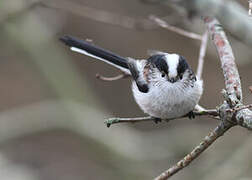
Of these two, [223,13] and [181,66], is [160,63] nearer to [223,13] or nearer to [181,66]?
[181,66]

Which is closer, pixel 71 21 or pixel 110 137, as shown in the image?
pixel 110 137

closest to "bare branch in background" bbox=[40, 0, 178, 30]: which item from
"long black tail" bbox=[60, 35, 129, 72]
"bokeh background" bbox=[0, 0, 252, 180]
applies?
"bokeh background" bbox=[0, 0, 252, 180]

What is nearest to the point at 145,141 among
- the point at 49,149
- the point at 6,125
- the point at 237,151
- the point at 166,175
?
the point at 237,151

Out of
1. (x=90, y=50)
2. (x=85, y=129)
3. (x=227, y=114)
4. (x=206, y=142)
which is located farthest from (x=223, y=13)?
(x=85, y=129)

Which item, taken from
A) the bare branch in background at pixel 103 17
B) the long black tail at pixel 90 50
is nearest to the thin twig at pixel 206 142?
the long black tail at pixel 90 50

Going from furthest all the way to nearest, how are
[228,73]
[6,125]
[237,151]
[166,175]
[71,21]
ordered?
[71,21]
[6,125]
[237,151]
[228,73]
[166,175]

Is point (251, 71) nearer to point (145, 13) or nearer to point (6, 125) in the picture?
point (145, 13)

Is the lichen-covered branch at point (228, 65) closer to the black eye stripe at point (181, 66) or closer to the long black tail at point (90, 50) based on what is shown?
the black eye stripe at point (181, 66)

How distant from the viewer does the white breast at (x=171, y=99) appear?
350 centimetres

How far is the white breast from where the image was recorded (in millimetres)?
3496

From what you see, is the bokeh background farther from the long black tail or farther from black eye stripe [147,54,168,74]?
black eye stripe [147,54,168,74]

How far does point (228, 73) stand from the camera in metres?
3.01

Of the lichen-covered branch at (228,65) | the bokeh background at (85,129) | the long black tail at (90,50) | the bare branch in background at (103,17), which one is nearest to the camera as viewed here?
the lichen-covered branch at (228,65)

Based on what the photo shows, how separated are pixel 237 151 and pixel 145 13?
4088 millimetres
